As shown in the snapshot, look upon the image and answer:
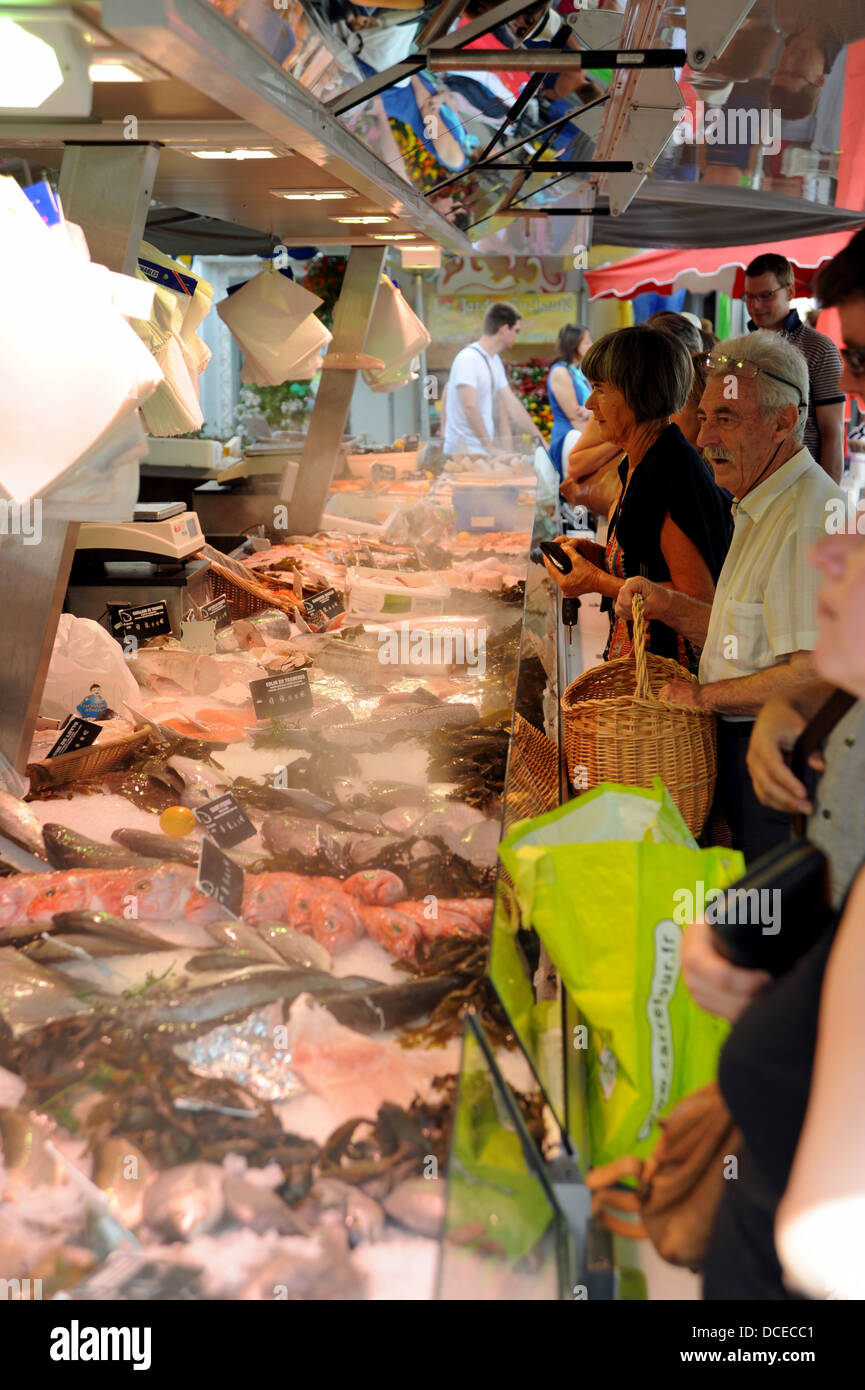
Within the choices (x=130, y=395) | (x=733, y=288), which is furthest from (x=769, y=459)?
(x=733, y=288)

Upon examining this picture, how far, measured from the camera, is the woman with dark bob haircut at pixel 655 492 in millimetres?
3408

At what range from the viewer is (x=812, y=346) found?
6.00 meters

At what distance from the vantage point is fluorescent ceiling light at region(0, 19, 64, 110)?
171 cm

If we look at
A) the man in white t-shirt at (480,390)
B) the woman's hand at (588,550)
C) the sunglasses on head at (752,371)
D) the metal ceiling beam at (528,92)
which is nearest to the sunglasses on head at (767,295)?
the metal ceiling beam at (528,92)

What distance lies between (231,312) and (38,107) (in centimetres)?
330

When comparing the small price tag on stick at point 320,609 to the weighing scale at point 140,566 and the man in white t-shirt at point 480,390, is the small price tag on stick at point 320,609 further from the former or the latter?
the man in white t-shirt at point 480,390

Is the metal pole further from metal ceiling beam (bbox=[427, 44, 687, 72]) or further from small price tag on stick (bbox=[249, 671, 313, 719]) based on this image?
small price tag on stick (bbox=[249, 671, 313, 719])

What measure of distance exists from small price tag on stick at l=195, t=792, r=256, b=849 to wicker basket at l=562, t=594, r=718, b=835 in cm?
92

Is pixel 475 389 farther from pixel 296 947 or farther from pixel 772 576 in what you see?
pixel 296 947

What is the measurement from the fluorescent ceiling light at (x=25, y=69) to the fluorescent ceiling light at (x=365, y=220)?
2873 mm

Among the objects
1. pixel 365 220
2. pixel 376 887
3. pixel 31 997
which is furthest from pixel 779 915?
pixel 365 220

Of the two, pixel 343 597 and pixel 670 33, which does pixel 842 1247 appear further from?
pixel 343 597

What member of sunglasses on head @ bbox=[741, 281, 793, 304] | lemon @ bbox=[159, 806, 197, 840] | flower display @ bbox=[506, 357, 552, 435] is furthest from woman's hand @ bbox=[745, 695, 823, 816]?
flower display @ bbox=[506, 357, 552, 435]

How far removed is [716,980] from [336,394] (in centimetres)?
508
